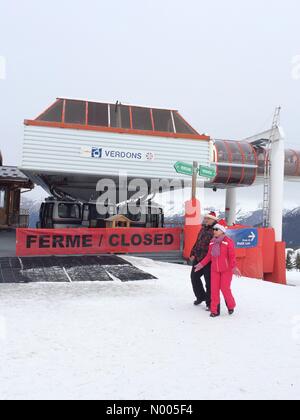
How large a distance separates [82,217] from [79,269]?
5.79 m

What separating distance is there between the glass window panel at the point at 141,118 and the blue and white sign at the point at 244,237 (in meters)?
5.80

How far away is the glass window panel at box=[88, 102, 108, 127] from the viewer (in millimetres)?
14578

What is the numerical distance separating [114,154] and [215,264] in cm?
928

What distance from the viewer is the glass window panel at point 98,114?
14578mm

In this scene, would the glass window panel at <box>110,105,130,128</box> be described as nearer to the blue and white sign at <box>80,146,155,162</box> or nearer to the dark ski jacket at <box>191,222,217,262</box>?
the blue and white sign at <box>80,146,155,162</box>

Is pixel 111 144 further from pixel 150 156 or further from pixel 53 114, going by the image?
pixel 53 114

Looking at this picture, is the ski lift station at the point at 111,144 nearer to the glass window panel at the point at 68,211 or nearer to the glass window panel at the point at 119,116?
the glass window panel at the point at 119,116

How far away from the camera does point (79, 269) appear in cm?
923

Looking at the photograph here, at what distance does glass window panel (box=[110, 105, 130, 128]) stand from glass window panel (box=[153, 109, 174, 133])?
120cm

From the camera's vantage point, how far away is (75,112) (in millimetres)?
14617

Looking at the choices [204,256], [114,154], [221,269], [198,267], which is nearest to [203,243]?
[204,256]

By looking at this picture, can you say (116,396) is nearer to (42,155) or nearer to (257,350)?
(257,350)

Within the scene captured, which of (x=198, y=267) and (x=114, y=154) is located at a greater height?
(x=114, y=154)

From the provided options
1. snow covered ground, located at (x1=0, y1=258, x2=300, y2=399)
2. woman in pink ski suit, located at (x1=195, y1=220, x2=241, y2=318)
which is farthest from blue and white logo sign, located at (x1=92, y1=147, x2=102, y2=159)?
woman in pink ski suit, located at (x1=195, y1=220, x2=241, y2=318)
